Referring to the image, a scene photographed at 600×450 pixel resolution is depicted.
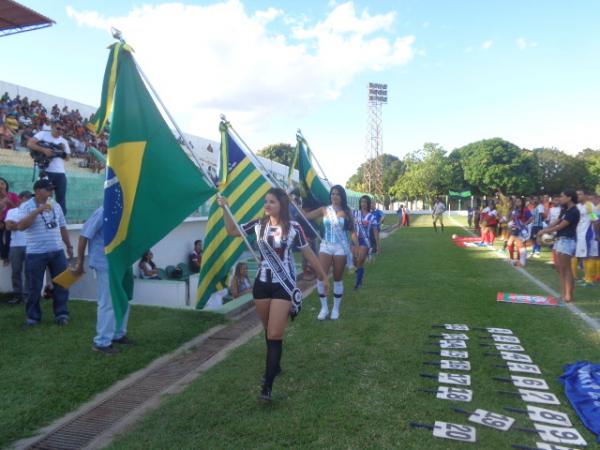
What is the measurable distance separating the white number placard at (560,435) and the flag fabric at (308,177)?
267 inches

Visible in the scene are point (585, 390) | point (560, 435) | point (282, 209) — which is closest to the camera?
point (560, 435)

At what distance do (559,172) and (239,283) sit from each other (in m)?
78.1

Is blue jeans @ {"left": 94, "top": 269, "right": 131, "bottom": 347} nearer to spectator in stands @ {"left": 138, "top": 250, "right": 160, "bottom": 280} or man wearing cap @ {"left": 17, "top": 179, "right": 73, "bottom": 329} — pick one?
man wearing cap @ {"left": 17, "top": 179, "right": 73, "bottom": 329}

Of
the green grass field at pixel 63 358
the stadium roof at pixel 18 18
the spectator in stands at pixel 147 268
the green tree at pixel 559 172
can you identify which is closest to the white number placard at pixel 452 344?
the green grass field at pixel 63 358

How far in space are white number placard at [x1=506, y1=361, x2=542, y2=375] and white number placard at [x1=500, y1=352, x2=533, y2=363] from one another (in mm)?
134

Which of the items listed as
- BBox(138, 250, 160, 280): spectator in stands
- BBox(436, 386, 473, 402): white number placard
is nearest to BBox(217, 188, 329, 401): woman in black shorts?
BBox(436, 386, 473, 402): white number placard

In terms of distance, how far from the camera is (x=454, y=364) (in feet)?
17.0

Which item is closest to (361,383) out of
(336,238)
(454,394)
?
(454,394)

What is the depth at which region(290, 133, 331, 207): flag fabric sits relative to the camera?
32.0 ft

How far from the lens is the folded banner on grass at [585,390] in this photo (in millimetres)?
3783

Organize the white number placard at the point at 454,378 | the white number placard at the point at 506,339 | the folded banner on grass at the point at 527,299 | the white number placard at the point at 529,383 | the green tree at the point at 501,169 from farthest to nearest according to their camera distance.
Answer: the green tree at the point at 501,169, the folded banner on grass at the point at 527,299, the white number placard at the point at 506,339, the white number placard at the point at 454,378, the white number placard at the point at 529,383

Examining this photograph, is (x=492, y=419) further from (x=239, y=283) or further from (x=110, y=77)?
(x=239, y=283)

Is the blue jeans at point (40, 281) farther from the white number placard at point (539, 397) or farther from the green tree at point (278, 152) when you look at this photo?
the green tree at point (278, 152)

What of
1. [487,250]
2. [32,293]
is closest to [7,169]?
[32,293]
